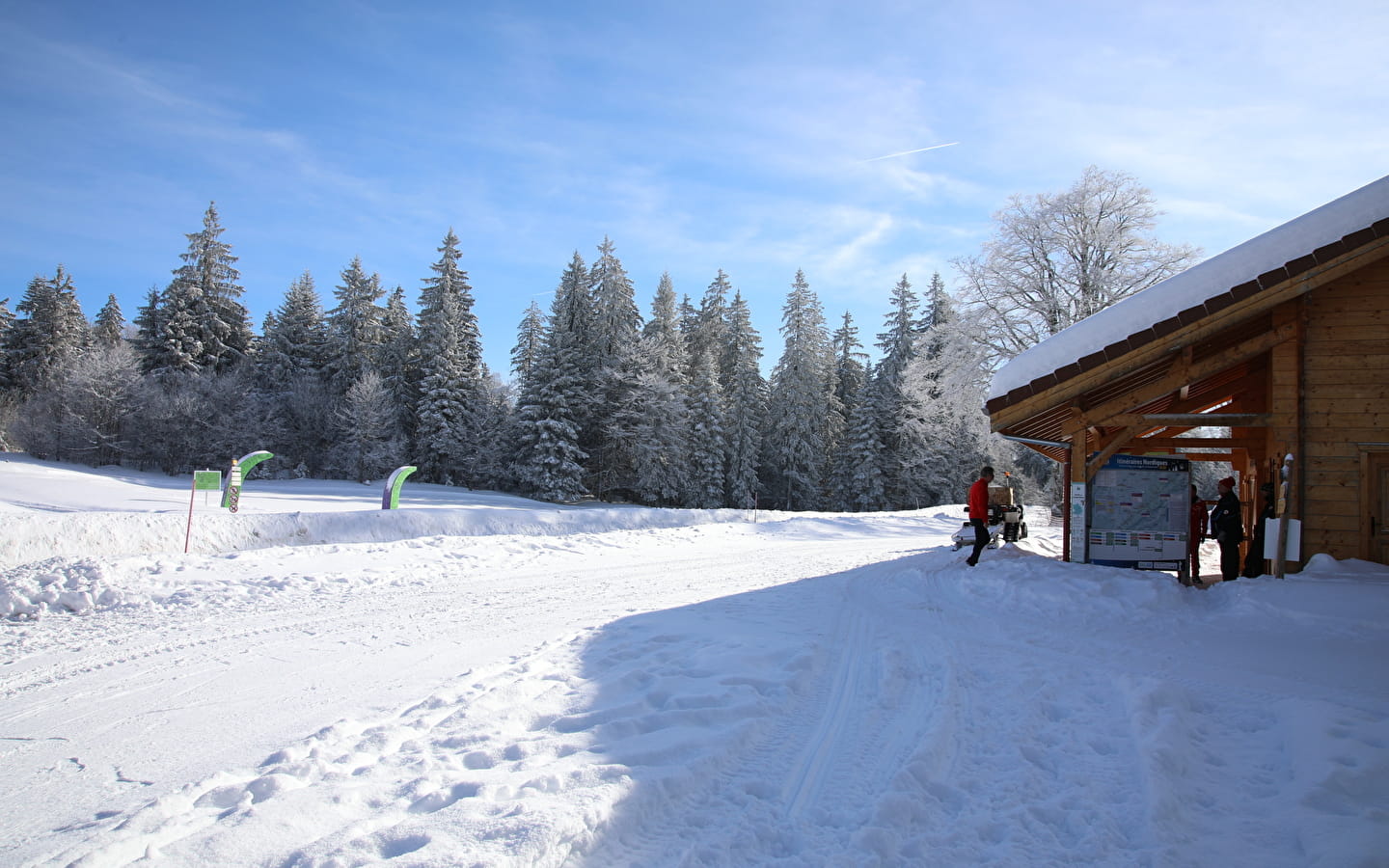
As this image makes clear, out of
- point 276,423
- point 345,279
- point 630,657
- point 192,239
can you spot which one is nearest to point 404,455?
point 276,423

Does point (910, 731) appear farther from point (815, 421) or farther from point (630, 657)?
point (815, 421)

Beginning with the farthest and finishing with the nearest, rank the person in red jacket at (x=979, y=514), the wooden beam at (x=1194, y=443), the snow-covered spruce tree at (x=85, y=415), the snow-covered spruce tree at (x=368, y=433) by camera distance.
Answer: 1. the snow-covered spruce tree at (x=368, y=433)
2. the snow-covered spruce tree at (x=85, y=415)
3. the wooden beam at (x=1194, y=443)
4. the person in red jacket at (x=979, y=514)

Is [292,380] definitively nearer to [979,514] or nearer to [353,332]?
[353,332]

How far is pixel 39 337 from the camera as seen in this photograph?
1839 inches

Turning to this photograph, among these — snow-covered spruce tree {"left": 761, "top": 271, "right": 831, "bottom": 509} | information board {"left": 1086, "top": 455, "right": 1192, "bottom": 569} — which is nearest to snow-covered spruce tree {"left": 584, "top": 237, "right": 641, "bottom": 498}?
snow-covered spruce tree {"left": 761, "top": 271, "right": 831, "bottom": 509}

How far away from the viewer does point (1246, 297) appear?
9016 millimetres

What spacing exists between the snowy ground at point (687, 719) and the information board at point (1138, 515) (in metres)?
0.93

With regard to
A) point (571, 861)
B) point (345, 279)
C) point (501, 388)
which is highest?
point (345, 279)

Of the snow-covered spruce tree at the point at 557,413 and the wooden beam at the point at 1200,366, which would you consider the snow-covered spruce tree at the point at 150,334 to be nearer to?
the snow-covered spruce tree at the point at 557,413

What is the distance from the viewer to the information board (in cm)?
1070

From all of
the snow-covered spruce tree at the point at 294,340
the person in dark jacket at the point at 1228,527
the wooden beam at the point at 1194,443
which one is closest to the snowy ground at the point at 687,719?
the person in dark jacket at the point at 1228,527

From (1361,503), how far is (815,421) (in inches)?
1382

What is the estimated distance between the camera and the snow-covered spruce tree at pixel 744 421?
42.7 metres

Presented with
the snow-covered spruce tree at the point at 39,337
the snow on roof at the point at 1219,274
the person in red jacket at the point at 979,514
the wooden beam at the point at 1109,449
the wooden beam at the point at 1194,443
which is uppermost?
the snow-covered spruce tree at the point at 39,337
